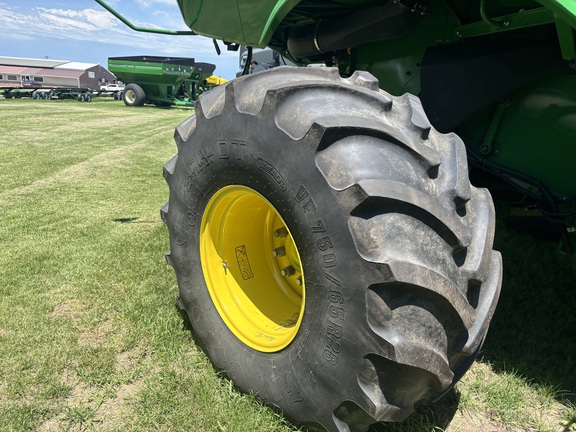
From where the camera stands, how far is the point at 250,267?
2.25 m

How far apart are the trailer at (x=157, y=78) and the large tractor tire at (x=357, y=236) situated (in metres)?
21.4

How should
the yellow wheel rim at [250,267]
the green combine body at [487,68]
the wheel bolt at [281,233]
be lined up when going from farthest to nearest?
the wheel bolt at [281,233], the yellow wheel rim at [250,267], the green combine body at [487,68]

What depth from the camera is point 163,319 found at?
102 inches

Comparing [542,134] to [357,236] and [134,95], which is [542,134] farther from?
[134,95]

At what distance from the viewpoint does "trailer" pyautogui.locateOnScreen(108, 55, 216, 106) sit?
21844mm

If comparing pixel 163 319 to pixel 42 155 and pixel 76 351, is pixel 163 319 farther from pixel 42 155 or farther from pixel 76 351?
pixel 42 155

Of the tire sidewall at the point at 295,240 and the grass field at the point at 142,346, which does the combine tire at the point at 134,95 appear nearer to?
the grass field at the point at 142,346

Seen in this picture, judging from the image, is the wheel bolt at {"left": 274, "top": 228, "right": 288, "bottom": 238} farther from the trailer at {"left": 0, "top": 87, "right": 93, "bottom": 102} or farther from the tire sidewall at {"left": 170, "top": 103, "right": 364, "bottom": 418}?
the trailer at {"left": 0, "top": 87, "right": 93, "bottom": 102}

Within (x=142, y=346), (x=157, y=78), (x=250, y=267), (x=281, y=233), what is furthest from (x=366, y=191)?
(x=157, y=78)

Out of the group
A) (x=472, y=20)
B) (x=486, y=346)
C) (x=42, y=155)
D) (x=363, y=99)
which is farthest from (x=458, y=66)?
(x=42, y=155)

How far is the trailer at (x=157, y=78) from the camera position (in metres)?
21.8

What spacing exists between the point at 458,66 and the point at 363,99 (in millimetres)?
735

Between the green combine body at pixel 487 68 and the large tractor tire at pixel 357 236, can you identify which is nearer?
the large tractor tire at pixel 357 236

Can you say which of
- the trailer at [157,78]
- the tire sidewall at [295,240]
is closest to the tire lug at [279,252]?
the tire sidewall at [295,240]
